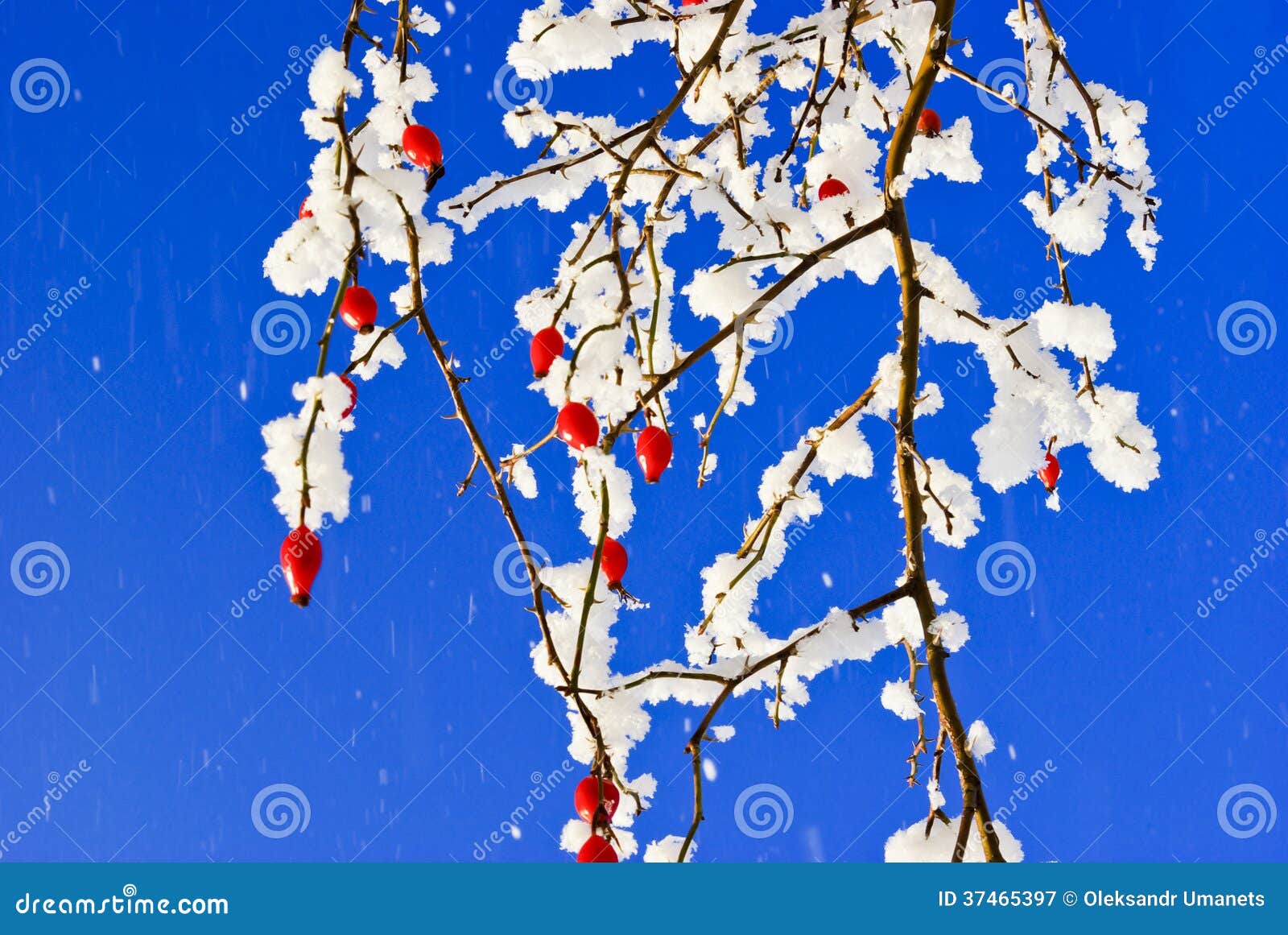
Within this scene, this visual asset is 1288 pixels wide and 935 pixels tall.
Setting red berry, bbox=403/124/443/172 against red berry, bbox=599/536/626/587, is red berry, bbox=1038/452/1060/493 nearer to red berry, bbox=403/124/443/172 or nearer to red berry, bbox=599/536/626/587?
red berry, bbox=599/536/626/587

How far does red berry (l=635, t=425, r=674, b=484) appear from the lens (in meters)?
1.35

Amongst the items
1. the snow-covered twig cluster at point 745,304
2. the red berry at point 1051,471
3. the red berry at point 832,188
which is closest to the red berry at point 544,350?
the snow-covered twig cluster at point 745,304

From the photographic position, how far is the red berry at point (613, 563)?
1.32m

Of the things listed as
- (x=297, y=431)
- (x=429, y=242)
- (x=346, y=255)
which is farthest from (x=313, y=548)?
(x=429, y=242)

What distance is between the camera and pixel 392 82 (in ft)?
4.42

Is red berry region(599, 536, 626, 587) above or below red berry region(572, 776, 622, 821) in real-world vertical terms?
above

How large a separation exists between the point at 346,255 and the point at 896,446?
65 centimetres

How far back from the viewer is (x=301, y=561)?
1.06 meters

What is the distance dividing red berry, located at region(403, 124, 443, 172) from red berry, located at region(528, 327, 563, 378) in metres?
0.22

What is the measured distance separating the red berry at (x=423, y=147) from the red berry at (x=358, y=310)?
178mm

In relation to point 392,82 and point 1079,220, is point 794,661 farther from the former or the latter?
point 392,82

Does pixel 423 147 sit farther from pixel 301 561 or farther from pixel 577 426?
pixel 301 561

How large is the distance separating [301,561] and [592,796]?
1.40 ft

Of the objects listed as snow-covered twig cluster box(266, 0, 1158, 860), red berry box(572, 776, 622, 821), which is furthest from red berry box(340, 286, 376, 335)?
red berry box(572, 776, 622, 821)
